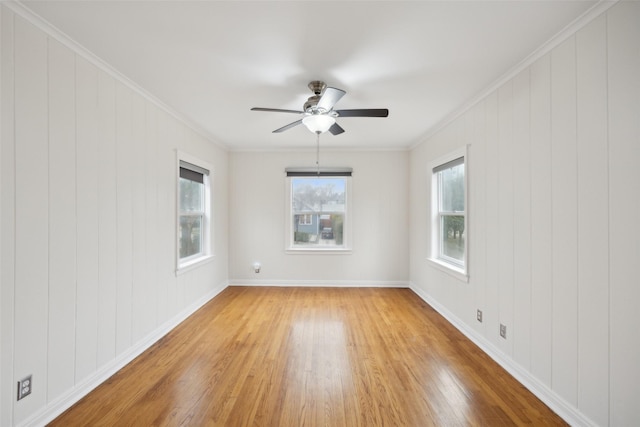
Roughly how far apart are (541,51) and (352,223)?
3479mm

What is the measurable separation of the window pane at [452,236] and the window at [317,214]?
169 cm

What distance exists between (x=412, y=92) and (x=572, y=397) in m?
2.63

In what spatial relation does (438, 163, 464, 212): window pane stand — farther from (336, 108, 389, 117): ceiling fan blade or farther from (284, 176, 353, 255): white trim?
(284, 176, 353, 255): white trim

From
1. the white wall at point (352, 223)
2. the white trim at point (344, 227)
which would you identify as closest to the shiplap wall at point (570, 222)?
the white wall at point (352, 223)

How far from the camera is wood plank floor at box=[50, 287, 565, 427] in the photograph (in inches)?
71.6

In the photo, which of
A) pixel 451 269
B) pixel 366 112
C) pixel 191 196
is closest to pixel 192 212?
pixel 191 196

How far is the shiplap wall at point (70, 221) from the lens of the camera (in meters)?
1.58

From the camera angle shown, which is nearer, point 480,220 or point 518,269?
point 518,269

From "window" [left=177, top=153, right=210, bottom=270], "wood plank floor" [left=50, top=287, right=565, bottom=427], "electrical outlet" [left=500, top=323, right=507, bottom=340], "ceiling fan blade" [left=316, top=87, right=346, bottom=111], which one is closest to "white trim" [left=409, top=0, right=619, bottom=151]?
"ceiling fan blade" [left=316, top=87, right=346, bottom=111]

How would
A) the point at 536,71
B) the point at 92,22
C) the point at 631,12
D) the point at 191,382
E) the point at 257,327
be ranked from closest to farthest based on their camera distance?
the point at 631,12 → the point at 92,22 → the point at 536,71 → the point at 191,382 → the point at 257,327

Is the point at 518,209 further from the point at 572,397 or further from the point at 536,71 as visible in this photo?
the point at 572,397

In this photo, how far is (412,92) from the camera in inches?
108

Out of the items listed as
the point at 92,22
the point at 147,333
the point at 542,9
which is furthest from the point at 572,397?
the point at 92,22

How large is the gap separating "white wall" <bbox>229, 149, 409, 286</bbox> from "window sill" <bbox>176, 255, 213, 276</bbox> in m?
0.92
